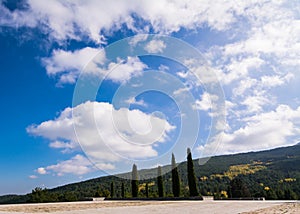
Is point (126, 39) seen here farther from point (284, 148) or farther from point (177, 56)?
point (284, 148)

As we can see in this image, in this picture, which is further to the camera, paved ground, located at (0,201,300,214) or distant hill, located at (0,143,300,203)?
distant hill, located at (0,143,300,203)

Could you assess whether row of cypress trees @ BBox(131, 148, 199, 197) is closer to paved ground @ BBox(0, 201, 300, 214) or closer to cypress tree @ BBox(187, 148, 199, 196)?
cypress tree @ BBox(187, 148, 199, 196)

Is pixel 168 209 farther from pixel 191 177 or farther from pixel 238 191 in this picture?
pixel 238 191

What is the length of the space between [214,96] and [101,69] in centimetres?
650

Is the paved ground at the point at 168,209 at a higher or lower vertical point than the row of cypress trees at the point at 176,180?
lower

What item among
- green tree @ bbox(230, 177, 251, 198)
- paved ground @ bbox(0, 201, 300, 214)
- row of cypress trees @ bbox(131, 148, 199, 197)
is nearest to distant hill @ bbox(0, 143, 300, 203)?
green tree @ bbox(230, 177, 251, 198)

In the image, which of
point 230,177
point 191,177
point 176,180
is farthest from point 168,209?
point 230,177

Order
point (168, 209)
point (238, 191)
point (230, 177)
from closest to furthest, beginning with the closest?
point (168, 209)
point (238, 191)
point (230, 177)

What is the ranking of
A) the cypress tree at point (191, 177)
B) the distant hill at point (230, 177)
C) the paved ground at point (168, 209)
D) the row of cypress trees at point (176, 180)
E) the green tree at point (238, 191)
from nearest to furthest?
the paved ground at point (168, 209)
the cypress tree at point (191, 177)
the row of cypress trees at point (176, 180)
the green tree at point (238, 191)
the distant hill at point (230, 177)

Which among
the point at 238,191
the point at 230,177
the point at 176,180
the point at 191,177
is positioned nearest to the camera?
the point at 191,177

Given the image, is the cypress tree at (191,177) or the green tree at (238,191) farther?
the green tree at (238,191)

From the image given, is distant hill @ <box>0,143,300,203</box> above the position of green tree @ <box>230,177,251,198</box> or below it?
above

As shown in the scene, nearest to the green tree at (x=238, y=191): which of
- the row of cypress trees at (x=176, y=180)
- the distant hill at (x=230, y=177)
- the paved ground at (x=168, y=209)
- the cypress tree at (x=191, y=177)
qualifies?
the distant hill at (x=230, y=177)

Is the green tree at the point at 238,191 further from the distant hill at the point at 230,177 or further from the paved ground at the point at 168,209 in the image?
the paved ground at the point at 168,209
